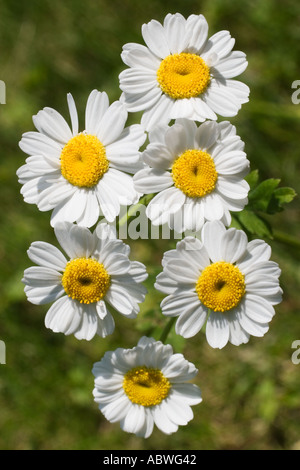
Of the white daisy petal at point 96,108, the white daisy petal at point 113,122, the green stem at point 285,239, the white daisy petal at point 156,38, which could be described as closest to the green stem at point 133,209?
the white daisy petal at point 113,122

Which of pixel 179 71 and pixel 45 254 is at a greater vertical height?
pixel 179 71

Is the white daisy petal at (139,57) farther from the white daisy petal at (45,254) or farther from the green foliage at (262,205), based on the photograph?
the white daisy petal at (45,254)

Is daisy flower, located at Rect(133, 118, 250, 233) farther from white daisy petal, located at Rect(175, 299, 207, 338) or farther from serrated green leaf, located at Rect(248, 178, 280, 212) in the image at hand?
white daisy petal, located at Rect(175, 299, 207, 338)

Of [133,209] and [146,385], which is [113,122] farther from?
[146,385]

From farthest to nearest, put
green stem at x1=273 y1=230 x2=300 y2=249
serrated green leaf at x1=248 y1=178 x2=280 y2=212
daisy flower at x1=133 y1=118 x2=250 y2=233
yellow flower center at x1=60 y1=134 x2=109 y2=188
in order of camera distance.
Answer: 1. green stem at x1=273 y1=230 x2=300 y2=249
2. serrated green leaf at x1=248 y1=178 x2=280 y2=212
3. yellow flower center at x1=60 y1=134 x2=109 y2=188
4. daisy flower at x1=133 y1=118 x2=250 y2=233

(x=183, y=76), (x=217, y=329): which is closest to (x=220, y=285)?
(x=217, y=329)

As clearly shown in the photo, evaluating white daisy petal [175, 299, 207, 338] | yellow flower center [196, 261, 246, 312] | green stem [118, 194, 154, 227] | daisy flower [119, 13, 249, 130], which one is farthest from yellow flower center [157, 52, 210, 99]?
white daisy petal [175, 299, 207, 338]

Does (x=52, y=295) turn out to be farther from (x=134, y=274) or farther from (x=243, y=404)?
(x=243, y=404)
